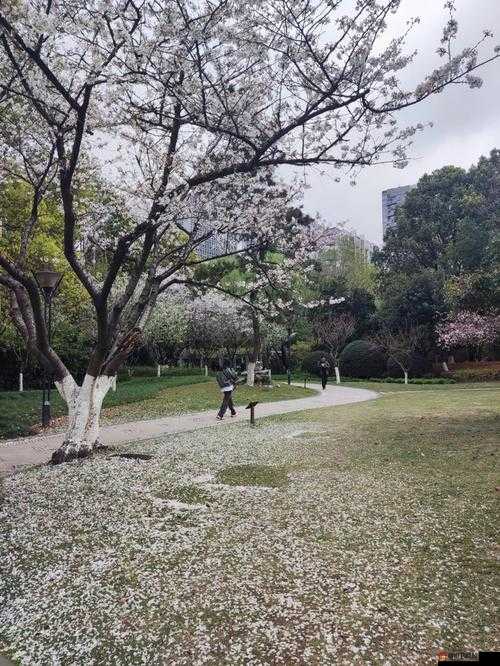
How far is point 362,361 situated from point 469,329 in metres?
7.72

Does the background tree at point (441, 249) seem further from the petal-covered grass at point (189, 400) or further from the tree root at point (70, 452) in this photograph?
the tree root at point (70, 452)

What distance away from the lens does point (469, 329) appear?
30.1 metres

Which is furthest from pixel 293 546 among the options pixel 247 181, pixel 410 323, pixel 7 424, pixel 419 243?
pixel 419 243

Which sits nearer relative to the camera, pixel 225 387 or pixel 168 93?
pixel 168 93

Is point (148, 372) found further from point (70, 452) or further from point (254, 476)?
point (254, 476)

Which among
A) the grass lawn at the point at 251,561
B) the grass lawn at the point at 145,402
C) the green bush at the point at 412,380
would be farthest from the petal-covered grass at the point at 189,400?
the green bush at the point at 412,380

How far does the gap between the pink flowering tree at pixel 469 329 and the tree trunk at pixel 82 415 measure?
25.7 m

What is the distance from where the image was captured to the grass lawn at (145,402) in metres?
15.0

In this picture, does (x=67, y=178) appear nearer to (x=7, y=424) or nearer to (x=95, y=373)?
(x=95, y=373)

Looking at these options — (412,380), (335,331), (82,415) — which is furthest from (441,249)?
(82,415)

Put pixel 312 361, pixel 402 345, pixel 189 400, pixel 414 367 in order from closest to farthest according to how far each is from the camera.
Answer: pixel 189 400, pixel 402 345, pixel 414 367, pixel 312 361

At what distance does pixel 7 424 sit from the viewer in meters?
14.0

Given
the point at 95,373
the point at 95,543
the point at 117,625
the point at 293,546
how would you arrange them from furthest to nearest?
the point at 95,373 → the point at 95,543 → the point at 293,546 → the point at 117,625

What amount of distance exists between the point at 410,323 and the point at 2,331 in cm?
2485
